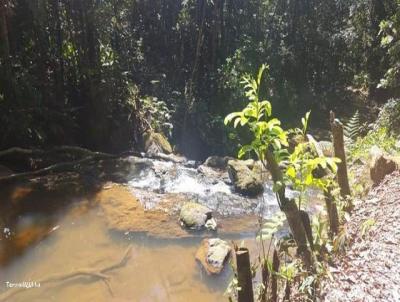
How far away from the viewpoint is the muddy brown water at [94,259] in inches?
231

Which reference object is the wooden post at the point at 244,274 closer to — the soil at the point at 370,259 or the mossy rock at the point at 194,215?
the soil at the point at 370,259

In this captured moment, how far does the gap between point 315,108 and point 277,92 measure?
6.77 ft

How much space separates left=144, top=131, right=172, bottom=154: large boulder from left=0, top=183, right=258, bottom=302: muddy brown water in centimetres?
360

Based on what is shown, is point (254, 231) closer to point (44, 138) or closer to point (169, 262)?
point (169, 262)

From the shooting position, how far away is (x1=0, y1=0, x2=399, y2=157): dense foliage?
10.2 metres

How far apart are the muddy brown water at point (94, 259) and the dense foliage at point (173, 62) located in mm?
3175

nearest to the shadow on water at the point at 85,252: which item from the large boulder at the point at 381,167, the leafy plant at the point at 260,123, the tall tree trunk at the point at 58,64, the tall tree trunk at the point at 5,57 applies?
the tall tree trunk at the point at 5,57

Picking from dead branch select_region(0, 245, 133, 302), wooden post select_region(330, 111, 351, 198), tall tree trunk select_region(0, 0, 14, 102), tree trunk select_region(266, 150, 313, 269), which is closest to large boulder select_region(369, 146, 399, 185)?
wooden post select_region(330, 111, 351, 198)

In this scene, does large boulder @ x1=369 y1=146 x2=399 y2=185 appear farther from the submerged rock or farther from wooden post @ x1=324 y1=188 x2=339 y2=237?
the submerged rock

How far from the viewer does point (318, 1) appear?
15938 millimetres

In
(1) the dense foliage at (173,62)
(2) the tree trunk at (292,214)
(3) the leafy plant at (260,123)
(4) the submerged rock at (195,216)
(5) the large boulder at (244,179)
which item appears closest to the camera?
(3) the leafy plant at (260,123)

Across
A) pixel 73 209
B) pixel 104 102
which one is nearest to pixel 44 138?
pixel 104 102

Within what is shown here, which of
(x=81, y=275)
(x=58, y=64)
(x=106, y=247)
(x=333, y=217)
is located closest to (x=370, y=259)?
(x=333, y=217)

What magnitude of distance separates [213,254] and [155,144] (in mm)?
5517
